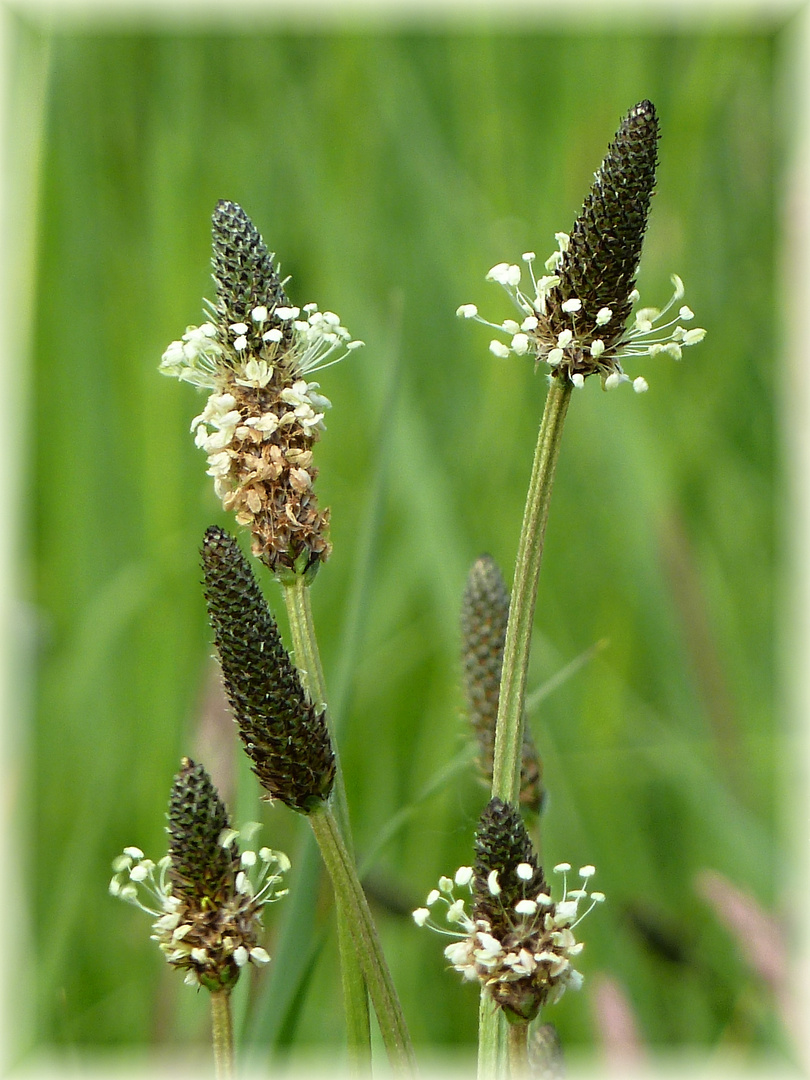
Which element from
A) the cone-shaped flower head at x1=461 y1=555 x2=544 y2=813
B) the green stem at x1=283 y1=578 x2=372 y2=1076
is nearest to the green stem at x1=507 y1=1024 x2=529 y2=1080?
the green stem at x1=283 y1=578 x2=372 y2=1076

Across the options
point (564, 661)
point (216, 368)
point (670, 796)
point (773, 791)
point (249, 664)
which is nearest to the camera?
point (249, 664)

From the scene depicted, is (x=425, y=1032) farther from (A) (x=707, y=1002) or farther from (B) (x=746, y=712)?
(B) (x=746, y=712)

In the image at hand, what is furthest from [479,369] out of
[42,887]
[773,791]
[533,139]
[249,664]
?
[249,664]

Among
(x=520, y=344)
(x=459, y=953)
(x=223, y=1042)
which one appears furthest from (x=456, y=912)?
(x=520, y=344)

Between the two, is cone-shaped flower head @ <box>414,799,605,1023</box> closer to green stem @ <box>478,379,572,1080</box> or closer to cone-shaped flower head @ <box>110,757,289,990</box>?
green stem @ <box>478,379,572,1080</box>

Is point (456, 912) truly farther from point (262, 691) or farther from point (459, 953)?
point (262, 691)

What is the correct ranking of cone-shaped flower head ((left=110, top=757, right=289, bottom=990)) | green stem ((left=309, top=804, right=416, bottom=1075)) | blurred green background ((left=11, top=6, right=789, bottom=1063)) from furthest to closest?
blurred green background ((left=11, top=6, right=789, bottom=1063))
cone-shaped flower head ((left=110, top=757, right=289, bottom=990))
green stem ((left=309, top=804, right=416, bottom=1075))
